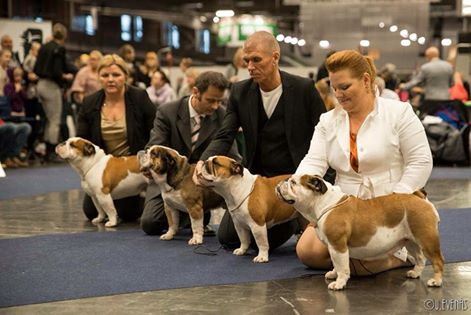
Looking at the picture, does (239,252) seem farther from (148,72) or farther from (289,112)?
(148,72)

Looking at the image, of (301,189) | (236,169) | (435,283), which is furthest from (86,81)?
(435,283)

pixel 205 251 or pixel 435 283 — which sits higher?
pixel 435 283

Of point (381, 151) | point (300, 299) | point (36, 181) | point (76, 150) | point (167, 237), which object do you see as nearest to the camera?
point (300, 299)

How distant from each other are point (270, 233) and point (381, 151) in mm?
1186

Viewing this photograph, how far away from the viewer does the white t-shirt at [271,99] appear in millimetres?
4645

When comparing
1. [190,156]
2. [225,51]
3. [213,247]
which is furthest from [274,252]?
[225,51]

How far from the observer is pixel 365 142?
381cm

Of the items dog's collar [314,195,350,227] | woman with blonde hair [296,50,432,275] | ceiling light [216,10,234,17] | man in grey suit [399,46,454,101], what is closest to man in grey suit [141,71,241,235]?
woman with blonde hair [296,50,432,275]

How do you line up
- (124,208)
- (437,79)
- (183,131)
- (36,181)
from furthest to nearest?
(437,79) → (36,181) → (124,208) → (183,131)

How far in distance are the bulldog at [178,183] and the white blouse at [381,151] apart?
3.92 ft

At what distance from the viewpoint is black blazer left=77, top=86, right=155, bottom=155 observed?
5965 millimetres

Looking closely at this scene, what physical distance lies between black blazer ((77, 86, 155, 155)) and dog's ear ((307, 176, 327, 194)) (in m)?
2.64

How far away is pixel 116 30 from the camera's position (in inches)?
939

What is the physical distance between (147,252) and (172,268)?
525mm
